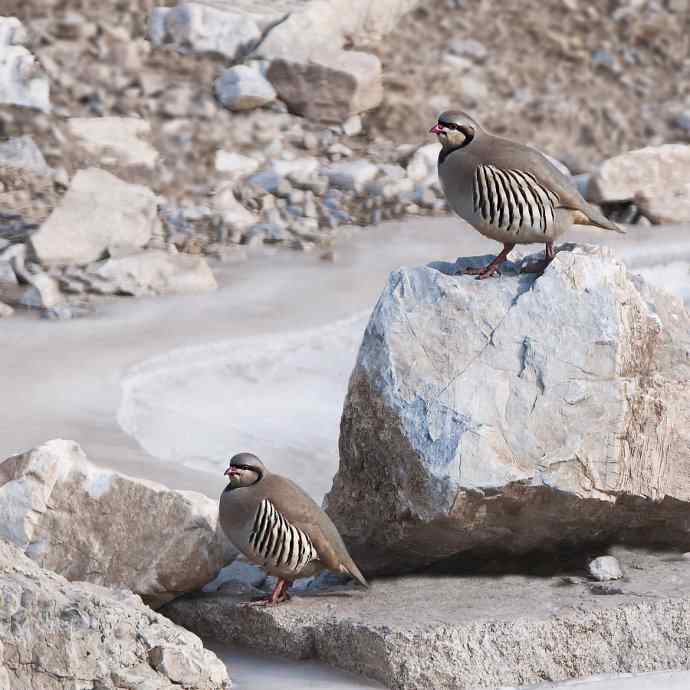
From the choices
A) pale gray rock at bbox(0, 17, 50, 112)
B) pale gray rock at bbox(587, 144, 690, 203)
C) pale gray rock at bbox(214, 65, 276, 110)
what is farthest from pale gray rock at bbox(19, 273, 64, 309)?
pale gray rock at bbox(587, 144, 690, 203)

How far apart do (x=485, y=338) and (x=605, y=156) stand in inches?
326

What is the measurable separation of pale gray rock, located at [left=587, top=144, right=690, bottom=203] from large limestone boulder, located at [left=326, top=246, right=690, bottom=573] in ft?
19.7

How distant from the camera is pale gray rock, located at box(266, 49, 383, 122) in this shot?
45.7 feet

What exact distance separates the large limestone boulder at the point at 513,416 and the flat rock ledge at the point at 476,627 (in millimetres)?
254

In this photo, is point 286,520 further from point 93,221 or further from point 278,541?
point 93,221

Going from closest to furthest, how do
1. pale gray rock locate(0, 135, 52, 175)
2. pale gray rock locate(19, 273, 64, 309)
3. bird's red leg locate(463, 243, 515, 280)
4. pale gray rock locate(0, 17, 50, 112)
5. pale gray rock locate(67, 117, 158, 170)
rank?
bird's red leg locate(463, 243, 515, 280), pale gray rock locate(19, 273, 64, 309), pale gray rock locate(0, 135, 52, 175), pale gray rock locate(67, 117, 158, 170), pale gray rock locate(0, 17, 50, 112)

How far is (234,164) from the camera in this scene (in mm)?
13289

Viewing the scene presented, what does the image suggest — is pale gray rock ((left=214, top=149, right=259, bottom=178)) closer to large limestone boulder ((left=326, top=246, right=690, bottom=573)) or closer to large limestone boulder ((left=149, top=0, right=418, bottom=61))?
large limestone boulder ((left=149, top=0, right=418, bottom=61))

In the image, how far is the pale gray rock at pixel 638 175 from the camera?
12.6 meters

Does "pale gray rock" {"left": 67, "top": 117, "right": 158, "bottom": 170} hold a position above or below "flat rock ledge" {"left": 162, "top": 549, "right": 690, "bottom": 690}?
below

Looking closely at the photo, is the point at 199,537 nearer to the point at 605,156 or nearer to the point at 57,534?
the point at 57,534

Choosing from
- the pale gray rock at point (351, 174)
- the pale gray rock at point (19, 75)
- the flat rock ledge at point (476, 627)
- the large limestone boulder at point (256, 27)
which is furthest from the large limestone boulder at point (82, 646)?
the large limestone boulder at point (256, 27)

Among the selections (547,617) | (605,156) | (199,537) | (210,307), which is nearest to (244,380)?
(210,307)

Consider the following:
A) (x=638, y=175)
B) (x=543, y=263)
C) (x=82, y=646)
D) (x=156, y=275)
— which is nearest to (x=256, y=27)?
(x=638, y=175)
